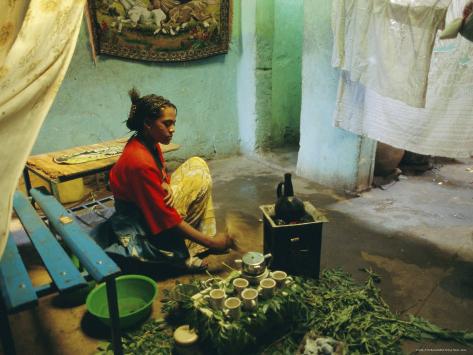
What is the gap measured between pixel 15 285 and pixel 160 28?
4226 millimetres

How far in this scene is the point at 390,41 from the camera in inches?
141

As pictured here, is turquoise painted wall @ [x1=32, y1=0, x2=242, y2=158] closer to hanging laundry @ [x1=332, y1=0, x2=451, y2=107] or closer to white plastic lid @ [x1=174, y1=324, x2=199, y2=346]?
hanging laundry @ [x1=332, y1=0, x2=451, y2=107]

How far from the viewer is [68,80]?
5.04 m

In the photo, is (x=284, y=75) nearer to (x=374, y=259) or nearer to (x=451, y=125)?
(x=451, y=125)

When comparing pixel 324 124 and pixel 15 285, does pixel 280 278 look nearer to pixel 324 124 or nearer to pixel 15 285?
pixel 15 285

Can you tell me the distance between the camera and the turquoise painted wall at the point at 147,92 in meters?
5.07

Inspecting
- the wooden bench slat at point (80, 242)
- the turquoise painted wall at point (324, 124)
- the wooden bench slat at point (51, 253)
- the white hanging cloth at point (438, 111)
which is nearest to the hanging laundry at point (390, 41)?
the white hanging cloth at point (438, 111)

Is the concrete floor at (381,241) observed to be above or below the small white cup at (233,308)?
below

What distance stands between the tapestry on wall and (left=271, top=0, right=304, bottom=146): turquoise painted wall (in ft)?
3.47

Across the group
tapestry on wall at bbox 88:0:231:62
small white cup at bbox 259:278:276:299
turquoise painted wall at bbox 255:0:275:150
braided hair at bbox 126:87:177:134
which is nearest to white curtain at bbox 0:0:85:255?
braided hair at bbox 126:87:177:134

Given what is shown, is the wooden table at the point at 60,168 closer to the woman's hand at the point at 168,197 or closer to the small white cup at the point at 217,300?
the woman's hand at the point at 168,197

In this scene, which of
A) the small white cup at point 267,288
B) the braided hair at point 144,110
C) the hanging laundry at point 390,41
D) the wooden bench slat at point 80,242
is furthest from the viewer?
the hanging laundry at point 390,41

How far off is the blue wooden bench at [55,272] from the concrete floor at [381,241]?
69 centimetres

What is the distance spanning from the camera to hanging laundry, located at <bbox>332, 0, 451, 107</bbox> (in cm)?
327
